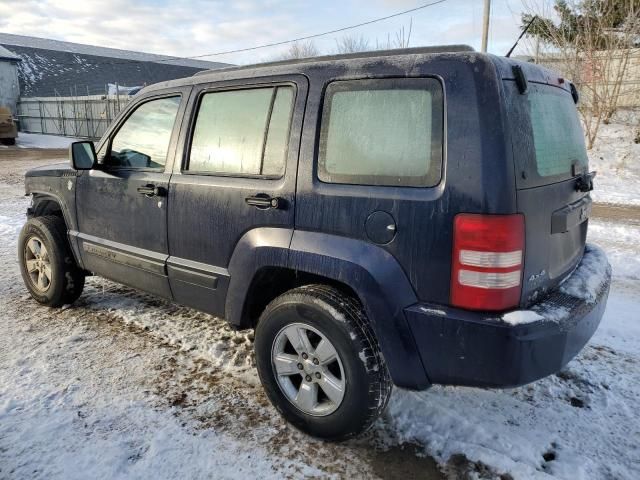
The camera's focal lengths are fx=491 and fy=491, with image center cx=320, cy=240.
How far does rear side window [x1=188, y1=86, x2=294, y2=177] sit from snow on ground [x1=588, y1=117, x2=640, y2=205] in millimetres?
9567

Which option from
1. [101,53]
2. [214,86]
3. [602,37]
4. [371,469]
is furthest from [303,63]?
[101,53]

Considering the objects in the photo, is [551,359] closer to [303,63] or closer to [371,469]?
[371,469]

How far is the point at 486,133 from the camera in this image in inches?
79.7

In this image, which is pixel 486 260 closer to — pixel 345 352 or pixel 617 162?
pixel 345 352

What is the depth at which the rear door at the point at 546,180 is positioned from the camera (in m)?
2.12

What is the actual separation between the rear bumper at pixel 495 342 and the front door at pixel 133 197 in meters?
1.87

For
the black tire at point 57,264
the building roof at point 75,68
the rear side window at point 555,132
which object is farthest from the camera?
the building roof at point 75,68

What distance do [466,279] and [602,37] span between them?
15.9 metres

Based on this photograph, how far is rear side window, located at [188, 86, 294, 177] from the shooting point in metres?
2.67

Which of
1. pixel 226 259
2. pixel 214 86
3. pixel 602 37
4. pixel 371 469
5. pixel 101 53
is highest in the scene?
pixel 101 53

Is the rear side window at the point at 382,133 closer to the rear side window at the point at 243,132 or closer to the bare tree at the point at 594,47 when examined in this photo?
the rear side window at the point at 243,132

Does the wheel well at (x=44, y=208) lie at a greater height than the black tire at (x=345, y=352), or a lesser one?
greater

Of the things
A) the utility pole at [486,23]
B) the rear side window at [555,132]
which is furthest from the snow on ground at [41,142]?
the rear side window at [555,132]

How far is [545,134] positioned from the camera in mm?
2400
